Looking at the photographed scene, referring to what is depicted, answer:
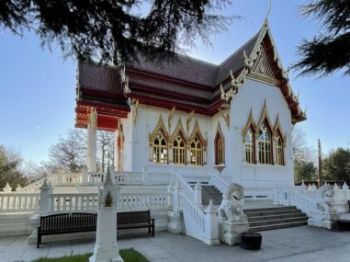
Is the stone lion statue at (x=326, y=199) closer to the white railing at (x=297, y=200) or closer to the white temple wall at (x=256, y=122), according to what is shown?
the white railing at (x=297, y=200)

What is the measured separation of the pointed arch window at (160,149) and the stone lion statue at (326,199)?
7.73m

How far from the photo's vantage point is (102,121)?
18219 millimetres

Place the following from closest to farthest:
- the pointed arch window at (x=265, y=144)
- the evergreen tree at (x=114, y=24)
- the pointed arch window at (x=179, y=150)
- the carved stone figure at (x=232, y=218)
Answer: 1. the evergreen tree at (x=114, y=24)
2. the carved stone figure at (x=232, y=218)
3. the pointed arch window at (x=179, y=150)
4. the pointed arch window at (x=265, y=144)

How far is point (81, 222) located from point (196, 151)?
9.00 m

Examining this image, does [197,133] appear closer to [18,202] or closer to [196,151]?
[196,151]

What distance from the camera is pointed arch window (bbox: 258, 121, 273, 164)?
16.9m

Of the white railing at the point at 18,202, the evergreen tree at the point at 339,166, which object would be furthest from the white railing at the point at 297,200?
the evergreen tree at the point at 339,166

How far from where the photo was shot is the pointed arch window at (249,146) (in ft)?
53.2

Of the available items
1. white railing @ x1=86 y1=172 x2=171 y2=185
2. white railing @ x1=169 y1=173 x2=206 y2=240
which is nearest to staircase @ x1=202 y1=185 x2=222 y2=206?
white railing @ x1=169 y1=173 x2=206 y2=240

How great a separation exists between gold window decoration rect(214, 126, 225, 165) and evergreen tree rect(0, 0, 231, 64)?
41.9 feet

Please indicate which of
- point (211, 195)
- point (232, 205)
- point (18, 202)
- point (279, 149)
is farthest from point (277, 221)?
point (18, 202)

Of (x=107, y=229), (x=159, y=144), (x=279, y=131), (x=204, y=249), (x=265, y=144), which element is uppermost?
(x=279, y=131)

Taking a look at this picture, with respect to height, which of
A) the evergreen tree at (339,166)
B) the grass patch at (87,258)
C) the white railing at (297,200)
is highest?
the evergreen tree at (339,166)

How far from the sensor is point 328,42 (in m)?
2.89
